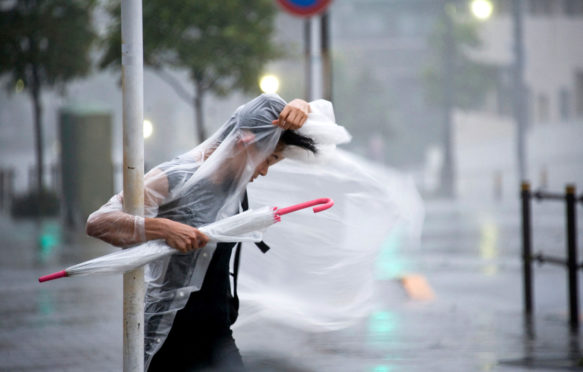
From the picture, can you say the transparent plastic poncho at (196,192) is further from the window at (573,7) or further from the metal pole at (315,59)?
the window at (573,7)

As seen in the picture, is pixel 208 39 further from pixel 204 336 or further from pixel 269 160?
pixel 204 336

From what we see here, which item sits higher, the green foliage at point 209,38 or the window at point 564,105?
the green foliage at point 209,38

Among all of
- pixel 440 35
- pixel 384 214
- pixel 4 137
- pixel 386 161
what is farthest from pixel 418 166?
pixel 384 214

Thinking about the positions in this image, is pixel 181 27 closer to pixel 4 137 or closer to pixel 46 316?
pixel 46 316

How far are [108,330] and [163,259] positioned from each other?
13.6ft

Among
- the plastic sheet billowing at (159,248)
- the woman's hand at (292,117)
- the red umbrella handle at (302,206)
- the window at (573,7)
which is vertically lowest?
the plastic sheet billowing at (159,248)

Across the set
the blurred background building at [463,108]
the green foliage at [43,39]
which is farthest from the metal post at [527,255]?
the blurred background building at [463,108]

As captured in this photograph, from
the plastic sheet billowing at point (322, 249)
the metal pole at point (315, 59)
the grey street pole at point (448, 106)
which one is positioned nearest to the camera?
the plastic sheet billowing at point (322, 249)

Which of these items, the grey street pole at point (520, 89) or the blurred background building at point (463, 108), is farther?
the blurred background building at point (463, 108)

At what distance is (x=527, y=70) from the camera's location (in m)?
50.5

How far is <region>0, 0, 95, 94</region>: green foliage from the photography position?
23219 mm

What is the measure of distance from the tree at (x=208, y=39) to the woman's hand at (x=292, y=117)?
51.1 ft

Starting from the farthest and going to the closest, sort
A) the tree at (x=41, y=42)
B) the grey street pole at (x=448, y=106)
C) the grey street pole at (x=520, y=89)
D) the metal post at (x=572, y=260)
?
the grey street pole at (x=448, y=106)
the tree at (x=41, y=42)
the grey street pole at (x=520, y=89)
the metal post at (x=572, y=260)

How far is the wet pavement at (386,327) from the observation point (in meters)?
6.12
